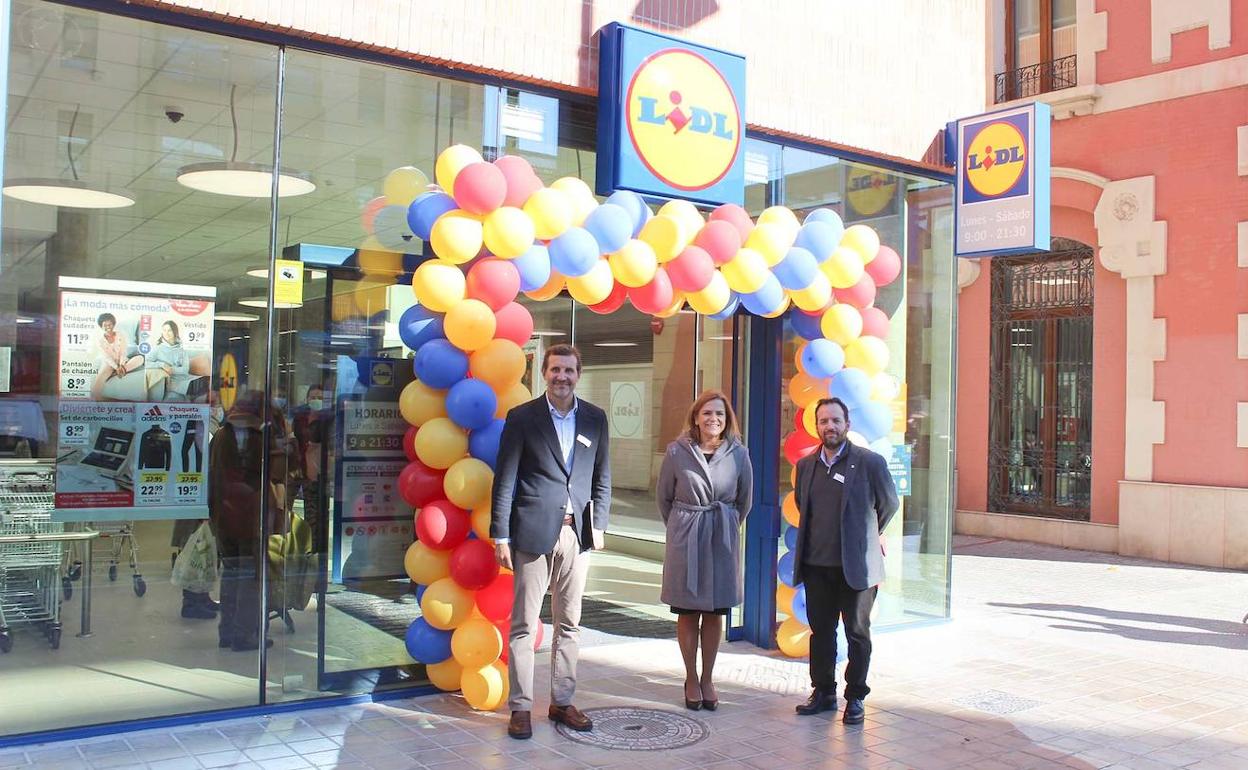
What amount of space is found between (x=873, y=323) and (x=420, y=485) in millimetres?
3393

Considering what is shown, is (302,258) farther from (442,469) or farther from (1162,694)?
(1162,694)

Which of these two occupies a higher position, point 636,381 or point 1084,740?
point 636,381

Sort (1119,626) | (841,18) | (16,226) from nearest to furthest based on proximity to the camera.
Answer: (16,226) → (841,18) → (1119,626)

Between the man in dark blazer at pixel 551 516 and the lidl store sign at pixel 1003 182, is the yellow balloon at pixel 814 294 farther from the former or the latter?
the lidl store sign at pixel 1003 182

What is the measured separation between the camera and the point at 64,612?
548 centimetres

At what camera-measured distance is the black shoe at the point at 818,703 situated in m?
6.02

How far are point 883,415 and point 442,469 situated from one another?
3.11 meters

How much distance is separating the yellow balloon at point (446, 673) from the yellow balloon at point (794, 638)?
94.9 inches

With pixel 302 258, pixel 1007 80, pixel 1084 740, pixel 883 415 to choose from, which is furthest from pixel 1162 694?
pixel 1007 80

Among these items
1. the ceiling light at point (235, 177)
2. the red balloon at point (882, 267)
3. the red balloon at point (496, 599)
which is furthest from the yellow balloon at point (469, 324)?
the red balloon at point (882, 267)

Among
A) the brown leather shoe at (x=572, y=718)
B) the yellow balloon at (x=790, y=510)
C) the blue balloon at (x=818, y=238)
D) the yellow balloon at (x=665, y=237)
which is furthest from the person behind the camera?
the yellow balloon at (x=790, y=510)

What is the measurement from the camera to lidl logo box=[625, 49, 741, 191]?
695 cm

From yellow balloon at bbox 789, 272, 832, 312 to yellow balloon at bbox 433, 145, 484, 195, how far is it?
2369 mm

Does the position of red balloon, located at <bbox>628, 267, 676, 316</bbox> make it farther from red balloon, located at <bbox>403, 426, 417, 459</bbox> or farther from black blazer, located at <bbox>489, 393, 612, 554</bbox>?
red balloon, located at <bbox>403, 426, 417, 459</bbox>
